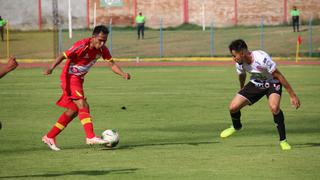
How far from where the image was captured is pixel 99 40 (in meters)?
14.0

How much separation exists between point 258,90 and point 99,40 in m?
2.72

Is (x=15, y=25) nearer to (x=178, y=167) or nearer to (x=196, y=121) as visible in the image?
(x=196, y=121)

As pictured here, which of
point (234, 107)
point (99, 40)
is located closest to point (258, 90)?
point (234, 107)

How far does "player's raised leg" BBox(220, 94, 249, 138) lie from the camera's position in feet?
48.4

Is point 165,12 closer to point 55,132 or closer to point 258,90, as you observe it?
point 258,90

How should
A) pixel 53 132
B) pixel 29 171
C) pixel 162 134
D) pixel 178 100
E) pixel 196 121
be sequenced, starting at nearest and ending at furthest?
pixel 29 171 < pixel 53 132 < pixel 162 134 < pixel 196 121 < pixel 178 100

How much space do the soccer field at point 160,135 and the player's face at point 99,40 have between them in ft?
5.42

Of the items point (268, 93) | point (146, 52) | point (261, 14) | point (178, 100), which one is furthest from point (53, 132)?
point (261, 14)

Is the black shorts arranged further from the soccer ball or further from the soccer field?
the soccer ball

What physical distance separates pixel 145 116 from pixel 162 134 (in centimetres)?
314

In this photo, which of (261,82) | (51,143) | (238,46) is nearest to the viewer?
A: (238,46)

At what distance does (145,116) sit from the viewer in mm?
19266

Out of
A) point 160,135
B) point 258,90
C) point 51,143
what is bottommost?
point 160,135

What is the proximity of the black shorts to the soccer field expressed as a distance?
80 centimetres
